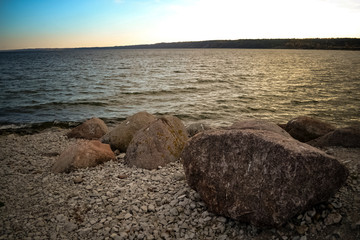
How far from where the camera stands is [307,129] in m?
9.98

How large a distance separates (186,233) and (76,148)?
204 inches

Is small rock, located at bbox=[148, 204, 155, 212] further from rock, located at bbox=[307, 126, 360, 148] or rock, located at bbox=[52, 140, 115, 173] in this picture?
rock, located at bbox=[307, 126, 360, 148]

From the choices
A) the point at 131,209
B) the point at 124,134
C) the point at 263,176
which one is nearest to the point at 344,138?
the point at 263,176

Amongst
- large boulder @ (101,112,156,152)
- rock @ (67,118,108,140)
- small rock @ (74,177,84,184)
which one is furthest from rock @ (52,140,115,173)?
rock @ (67,118,108,140)

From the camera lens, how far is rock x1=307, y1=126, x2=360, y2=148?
Result: 774cm

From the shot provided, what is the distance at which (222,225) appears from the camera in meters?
4.51

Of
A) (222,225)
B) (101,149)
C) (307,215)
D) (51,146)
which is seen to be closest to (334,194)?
(307,215)

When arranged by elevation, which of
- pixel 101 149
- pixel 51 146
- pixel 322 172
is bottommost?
pixel 51 146

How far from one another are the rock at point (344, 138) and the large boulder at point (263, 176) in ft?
15.1

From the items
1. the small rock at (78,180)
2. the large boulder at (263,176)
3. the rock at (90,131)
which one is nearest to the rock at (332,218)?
the large boulder at (263,176)

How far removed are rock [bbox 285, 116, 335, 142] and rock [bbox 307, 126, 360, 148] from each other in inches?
53.0

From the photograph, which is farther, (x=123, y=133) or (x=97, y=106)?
(x=97, y=106)

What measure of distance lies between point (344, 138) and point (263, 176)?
583 centimetres

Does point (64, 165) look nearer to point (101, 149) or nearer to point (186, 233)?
point (101, 149)
